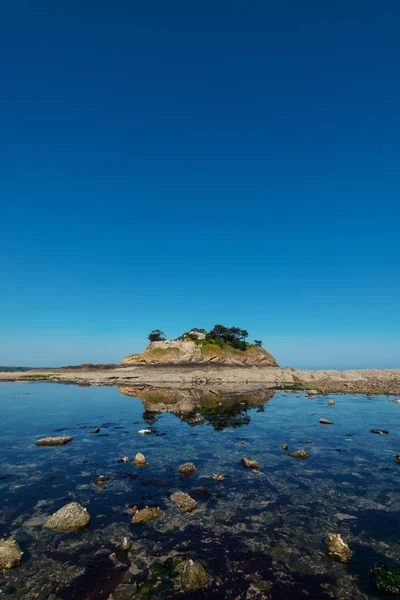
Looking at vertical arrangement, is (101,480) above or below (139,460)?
below

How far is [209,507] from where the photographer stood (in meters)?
13.9

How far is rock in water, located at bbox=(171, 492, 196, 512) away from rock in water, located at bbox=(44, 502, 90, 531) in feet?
13.0

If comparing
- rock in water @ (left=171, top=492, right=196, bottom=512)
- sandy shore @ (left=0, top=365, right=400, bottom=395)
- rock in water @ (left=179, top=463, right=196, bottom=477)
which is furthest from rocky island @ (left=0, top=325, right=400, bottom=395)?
rock in water @ (left=171, top=492, right=196, bottom=512)

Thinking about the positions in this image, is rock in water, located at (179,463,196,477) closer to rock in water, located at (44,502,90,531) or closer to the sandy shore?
rock in water, located at (44,502,90,531)

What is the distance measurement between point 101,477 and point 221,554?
8.96m

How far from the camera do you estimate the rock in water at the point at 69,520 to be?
1202 cm

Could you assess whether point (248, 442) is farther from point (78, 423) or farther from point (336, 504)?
point (78, 423)

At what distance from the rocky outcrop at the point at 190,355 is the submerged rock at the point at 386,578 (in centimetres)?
9292

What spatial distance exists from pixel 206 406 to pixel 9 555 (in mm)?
32822

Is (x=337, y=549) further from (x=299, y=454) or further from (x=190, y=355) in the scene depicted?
(x=190, y=355)

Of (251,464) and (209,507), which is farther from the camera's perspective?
(251,464)

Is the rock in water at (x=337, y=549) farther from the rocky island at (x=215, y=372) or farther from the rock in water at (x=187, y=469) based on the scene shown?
the rocky island at (x=215, y=372)

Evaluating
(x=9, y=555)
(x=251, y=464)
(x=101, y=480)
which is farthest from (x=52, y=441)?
(x=251, y=464)

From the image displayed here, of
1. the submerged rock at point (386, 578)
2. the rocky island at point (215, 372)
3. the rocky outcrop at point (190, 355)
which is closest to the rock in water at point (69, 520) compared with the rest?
the submerged rock at point (386, 578)
